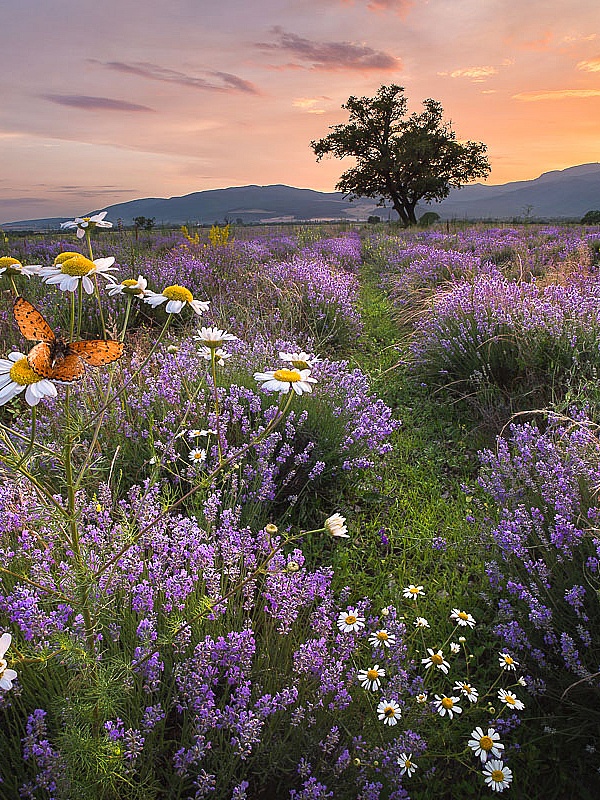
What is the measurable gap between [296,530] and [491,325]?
114 inches

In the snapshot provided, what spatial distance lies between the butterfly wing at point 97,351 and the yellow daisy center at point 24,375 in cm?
9

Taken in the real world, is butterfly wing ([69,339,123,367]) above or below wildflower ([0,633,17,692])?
above

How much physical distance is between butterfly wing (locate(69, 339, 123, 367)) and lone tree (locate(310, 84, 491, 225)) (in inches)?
1451

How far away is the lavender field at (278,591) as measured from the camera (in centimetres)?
138

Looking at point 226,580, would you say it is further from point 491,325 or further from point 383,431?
point 491,325

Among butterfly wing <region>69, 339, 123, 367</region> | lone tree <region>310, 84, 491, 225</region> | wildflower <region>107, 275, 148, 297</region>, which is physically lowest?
butterfly wing <region>69, 339, 123, 367</region>

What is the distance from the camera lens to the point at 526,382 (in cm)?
443

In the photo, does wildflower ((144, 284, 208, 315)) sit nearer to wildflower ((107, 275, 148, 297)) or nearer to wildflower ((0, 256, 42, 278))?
wildflower ((107, 275, 148, 297))

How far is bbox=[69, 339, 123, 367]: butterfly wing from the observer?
3.59 feet

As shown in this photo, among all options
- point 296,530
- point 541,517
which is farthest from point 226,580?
point 541,517

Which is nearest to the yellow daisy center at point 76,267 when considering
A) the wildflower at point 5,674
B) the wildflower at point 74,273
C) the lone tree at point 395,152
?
the wildflower at point 74,273

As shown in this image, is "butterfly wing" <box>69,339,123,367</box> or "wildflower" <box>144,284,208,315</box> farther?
"wildflower" <box>144,284,208,315</box>

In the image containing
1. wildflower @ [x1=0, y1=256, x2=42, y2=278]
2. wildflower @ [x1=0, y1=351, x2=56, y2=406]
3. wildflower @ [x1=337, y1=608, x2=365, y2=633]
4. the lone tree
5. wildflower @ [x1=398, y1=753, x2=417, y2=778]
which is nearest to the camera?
wildflower @ [x1=0, y1=351, x2=56, y2=406]

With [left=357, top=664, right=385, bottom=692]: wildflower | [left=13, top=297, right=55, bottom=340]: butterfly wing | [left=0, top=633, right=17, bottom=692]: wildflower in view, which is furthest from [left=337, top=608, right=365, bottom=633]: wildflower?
[left=13, top=297, right=55, bottom=340]: butterfly wing
